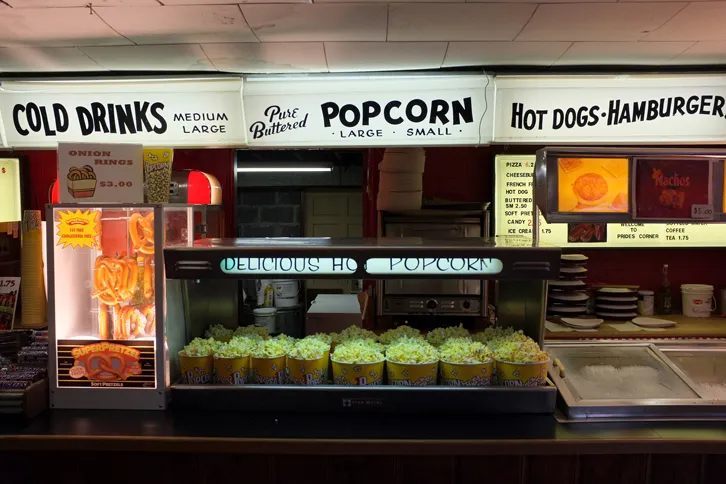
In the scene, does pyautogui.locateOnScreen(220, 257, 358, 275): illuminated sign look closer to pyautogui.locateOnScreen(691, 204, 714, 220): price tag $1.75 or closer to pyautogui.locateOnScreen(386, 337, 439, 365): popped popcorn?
pyautogui.locateOnScreen(386, 337, 439, 365): popped popcorn

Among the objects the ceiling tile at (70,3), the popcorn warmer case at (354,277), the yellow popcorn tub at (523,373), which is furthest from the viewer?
the ceiling tile at (70,3)

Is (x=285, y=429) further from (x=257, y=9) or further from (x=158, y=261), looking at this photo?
(x=257, y=9)

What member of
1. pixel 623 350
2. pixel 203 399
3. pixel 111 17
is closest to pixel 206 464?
pixel 203 399

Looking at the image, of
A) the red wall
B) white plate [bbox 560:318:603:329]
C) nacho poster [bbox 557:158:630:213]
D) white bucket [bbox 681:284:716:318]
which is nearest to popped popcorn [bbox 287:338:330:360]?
nacho poster [bbox 557:158:630:213]

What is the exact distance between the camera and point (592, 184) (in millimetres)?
2709

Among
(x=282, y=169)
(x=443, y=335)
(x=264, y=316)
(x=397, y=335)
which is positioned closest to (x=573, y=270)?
(x=443, y=335)

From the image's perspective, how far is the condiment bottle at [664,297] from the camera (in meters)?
5.15

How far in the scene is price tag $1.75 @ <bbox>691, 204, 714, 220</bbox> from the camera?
274 centimetres

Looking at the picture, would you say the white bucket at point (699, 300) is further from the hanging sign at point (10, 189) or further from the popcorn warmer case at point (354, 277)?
the hanging sign at point (10, 189)

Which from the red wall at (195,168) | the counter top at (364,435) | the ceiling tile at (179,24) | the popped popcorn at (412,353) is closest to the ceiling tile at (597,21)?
the ceiling tile at (179,24)

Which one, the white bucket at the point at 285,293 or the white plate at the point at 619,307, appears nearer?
the white plate at the point at 619,307

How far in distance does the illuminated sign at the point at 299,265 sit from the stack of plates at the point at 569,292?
3024 millimetres

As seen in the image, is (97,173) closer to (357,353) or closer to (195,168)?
(357,353)

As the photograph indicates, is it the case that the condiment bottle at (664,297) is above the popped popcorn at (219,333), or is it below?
below
